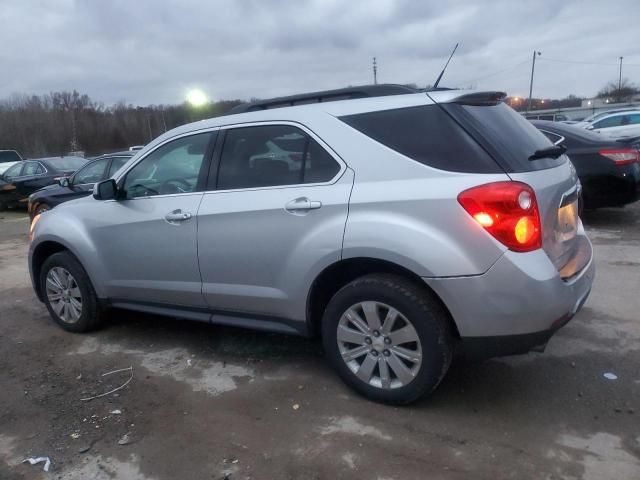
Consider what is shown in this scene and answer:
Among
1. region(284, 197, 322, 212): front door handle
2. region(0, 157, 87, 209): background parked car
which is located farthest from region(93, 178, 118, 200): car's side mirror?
region(0, 157, 87, 209): background parked car

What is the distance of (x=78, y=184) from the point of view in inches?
381

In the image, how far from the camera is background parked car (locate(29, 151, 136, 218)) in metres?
9.27

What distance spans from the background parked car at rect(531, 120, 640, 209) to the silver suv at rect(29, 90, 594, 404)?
4.49m

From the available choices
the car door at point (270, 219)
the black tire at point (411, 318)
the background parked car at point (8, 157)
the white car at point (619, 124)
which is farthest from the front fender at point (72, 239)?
the background parked car at point (8, 157)

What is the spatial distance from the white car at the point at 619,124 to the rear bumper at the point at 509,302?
1449 cm

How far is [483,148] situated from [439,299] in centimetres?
84

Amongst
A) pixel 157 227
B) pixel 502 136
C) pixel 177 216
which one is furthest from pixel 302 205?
pixel 157 227

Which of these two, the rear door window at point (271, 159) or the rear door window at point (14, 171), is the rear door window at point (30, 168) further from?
the rear door window at point (271, 159)

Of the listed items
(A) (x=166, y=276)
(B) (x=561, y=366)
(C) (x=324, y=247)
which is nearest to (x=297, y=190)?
(C) (x=324, y=247)

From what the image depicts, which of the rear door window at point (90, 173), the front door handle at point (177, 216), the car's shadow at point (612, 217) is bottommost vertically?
the car's shadow at point (612, 217)

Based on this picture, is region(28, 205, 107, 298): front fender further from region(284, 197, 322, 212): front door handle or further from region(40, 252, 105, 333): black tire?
region(284, 197, 322, 212): front door handle

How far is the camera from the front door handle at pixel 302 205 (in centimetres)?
320

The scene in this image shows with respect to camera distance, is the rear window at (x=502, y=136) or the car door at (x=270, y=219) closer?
the rear window at (x=502, y=136)

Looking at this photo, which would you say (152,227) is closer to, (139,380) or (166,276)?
(166,276)
